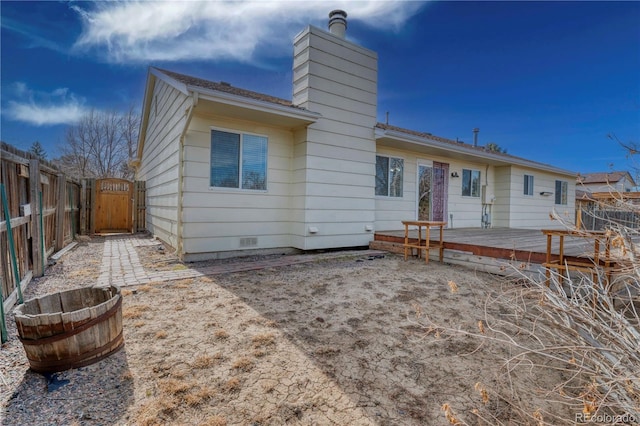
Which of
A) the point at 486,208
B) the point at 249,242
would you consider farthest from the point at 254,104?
the point at 486,208

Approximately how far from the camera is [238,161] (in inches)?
236

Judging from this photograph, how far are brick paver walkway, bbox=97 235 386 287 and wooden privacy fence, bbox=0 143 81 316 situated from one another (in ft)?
2.74

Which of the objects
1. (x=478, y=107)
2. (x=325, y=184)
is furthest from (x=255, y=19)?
(x=478, y=107)

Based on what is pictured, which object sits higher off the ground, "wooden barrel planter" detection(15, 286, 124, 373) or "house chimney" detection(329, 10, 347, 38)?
"house chimney" detection(329, 10, 347, 38)

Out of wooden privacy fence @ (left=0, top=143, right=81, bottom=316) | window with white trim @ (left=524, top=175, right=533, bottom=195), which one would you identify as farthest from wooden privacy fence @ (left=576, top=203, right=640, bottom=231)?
window with white trim @ (left=524, top=175, right=533, bottom=195)

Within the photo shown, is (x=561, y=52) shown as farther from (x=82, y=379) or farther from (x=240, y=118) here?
(x=82, y=379)

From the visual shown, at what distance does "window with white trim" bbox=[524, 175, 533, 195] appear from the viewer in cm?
1124

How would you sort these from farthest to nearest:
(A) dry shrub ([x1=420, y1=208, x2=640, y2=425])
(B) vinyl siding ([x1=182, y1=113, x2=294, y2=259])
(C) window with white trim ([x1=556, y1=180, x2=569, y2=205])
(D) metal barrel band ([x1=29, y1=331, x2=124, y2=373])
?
(C) window with white trim ([x1=556, y1=180, x2=569, y2=205])
(B) vinyl siding ([x1=182, y1=113, x2=294, y2=259])
(D) metal barrel band ([x1=29, y1=331, x2=124, y2=373])
(A) dry shrub ([x1=420, y1=208, x2=640, y2=425])

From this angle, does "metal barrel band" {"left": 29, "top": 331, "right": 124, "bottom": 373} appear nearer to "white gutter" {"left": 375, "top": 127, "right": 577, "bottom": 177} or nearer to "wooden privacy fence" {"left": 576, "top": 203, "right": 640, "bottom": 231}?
"wooden privacy fence" {"left": 576, "top": 203, "right": 640, "bottom": 231}

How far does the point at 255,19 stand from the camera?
807 cm

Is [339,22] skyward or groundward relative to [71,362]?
skyward

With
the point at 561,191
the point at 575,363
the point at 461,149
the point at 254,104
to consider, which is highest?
the point at 254,104

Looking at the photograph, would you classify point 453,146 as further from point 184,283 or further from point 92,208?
point 92,208

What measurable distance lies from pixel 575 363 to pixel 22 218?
205 inches
